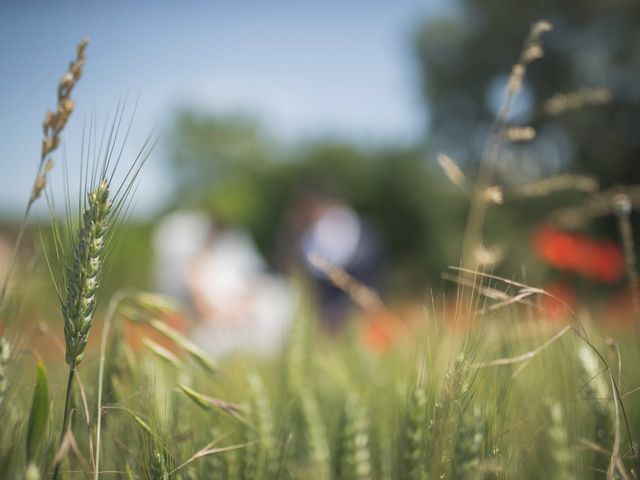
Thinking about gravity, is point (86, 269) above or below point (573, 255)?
above

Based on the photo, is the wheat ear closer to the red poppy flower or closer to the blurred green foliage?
the red poppy flower

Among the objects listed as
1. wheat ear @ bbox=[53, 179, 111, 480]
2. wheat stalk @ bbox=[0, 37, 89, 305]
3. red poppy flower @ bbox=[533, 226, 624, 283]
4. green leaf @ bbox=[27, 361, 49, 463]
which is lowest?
red poppy flower @ bbox=[533, 226, 624, 283]

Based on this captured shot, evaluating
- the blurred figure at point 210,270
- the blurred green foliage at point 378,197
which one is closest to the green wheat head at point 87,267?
the blurred figure at point 210,270

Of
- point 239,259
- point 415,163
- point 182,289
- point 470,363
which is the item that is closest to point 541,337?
point 470,363

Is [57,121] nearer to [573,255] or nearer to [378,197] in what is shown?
[573,255]

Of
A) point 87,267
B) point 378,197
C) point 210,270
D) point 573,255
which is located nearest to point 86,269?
point 87,267

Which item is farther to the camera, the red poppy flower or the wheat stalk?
the red poppy flower

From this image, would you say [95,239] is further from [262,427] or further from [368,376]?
[368,376]

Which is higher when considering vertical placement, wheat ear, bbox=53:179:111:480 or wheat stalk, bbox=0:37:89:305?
wheat stalk, bbox=0:37:89:305

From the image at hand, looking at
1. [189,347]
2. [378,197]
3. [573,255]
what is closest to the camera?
[189,347]

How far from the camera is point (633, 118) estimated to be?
39.2 ft

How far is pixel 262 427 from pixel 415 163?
12083 millimetres

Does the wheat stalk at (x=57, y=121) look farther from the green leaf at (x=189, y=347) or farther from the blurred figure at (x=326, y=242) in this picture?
the blurred figure at (x=326, y=242)

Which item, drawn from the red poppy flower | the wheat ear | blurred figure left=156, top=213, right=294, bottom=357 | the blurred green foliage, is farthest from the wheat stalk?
the blurred green foliage
